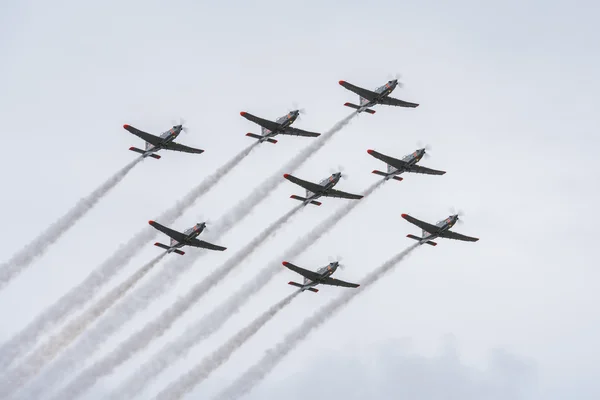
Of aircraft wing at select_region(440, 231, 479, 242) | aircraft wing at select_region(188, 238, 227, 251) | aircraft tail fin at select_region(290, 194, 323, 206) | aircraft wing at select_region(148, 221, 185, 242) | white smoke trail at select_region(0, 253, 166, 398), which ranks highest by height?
aircraft wing at select_region(440, 231, 479, 242)

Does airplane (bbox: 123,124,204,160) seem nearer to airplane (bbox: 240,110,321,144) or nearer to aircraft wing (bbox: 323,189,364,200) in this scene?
airplane (bbox: 240,110,321,144)

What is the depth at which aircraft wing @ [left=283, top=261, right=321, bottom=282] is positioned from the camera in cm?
12262

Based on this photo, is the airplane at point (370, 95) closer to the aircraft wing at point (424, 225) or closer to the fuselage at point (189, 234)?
the aircraft wing at point (424, 225)

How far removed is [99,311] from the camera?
12162 cm

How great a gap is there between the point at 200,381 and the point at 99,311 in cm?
1249

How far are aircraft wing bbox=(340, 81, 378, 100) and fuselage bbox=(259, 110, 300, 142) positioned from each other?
6017 millimetres

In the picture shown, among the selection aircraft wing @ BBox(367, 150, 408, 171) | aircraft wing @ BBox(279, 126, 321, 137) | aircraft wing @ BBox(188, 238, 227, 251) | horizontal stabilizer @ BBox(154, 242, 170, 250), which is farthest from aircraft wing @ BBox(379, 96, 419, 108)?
horizontal stabilizer @ BBox(154, 242, 170, 250)

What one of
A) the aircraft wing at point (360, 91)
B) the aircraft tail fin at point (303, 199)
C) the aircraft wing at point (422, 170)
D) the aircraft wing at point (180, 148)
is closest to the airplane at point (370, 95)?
the aircraft wing at point (360, 91)

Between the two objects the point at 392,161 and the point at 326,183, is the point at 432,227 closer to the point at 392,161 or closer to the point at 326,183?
the point at 392,161

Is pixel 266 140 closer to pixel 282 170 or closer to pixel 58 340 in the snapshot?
pixel 282 170

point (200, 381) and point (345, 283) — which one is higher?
point (345, 283)

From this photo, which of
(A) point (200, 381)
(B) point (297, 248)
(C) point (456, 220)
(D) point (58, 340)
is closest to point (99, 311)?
(D) point (58, 340)

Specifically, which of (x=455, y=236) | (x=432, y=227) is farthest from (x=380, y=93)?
(x=455, y=236)

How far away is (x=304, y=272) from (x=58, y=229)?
84.3 feet
